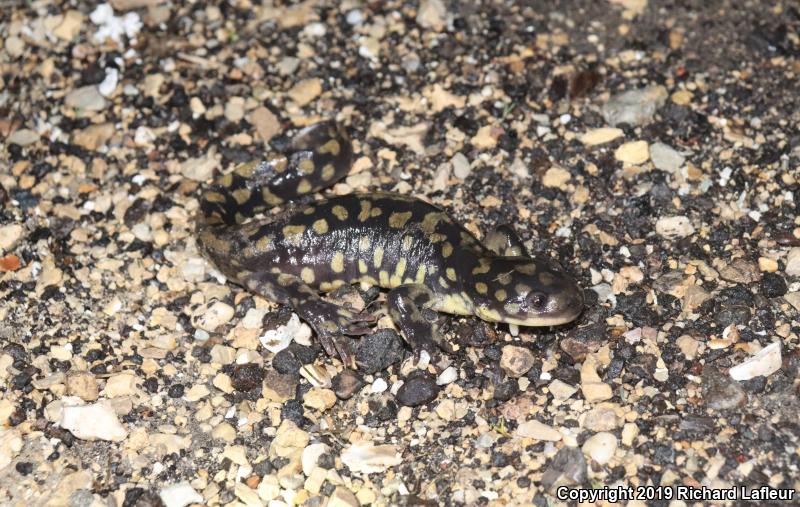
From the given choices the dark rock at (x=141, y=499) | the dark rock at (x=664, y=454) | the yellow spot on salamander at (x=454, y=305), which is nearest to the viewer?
the dark rock at (x=664, y=454)

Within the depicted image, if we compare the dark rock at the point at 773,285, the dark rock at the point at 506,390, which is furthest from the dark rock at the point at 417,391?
the dark rock at the point at 773,285

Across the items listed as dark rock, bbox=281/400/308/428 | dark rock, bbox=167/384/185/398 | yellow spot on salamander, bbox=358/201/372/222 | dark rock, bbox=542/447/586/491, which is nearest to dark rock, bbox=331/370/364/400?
dark rock, bbox=281/400/308/428

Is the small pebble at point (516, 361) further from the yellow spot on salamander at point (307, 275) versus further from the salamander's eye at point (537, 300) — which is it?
the yellow spot on salamander at point (307, 275)

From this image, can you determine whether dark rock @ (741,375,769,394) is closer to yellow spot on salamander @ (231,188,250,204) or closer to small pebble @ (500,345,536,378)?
small pebble @ (500,345,536,378)

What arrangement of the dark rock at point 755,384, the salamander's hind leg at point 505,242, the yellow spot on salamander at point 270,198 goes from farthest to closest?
the yellow spot on salamander at point 270,198 → the salamander's hind leg at point 505,242 → the dark rock at point 755,384

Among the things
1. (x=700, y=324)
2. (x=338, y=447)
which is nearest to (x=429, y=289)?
(x=338, y=447)

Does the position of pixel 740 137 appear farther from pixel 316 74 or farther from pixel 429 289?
pixel 316 74
